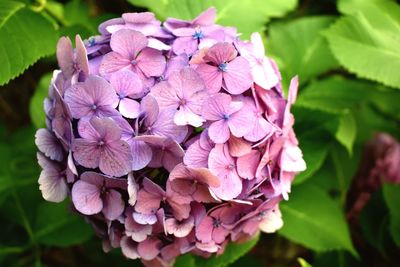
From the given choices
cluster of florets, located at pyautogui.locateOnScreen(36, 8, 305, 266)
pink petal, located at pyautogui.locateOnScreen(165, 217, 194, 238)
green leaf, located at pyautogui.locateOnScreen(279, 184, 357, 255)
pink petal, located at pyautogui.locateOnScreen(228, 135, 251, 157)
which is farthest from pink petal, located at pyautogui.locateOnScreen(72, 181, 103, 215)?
green leaf, located at pyautogui.locateOnScreen(279, 184, 357, 255)

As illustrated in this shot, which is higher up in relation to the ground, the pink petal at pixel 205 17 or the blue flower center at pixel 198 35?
the blue flower center at pixel 198 35

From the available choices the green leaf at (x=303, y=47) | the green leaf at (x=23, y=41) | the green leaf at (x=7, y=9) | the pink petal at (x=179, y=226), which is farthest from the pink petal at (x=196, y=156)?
the green leaf at (x=303, y=47)

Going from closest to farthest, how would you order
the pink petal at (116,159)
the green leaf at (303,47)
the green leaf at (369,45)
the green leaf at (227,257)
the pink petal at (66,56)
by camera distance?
the pink petal at (116,159)
the pink petal at (66,56)
the green leaf at (227,257)
the green leaf at (369,45)
the green leaf at (303,47)

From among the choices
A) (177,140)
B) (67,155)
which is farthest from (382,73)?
(67,155)

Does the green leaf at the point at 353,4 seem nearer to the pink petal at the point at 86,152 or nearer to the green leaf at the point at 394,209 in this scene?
the green leaf at the point at 394,209

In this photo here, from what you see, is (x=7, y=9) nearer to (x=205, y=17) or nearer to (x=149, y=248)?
(x=205, y=17)

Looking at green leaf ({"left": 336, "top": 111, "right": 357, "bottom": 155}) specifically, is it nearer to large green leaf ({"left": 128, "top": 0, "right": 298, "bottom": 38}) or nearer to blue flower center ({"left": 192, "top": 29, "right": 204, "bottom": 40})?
large green leaf ({"left": 128, "top": 0, "right": 298, "bottom": 38})

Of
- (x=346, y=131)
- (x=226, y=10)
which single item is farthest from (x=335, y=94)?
(x=226, y=10)
